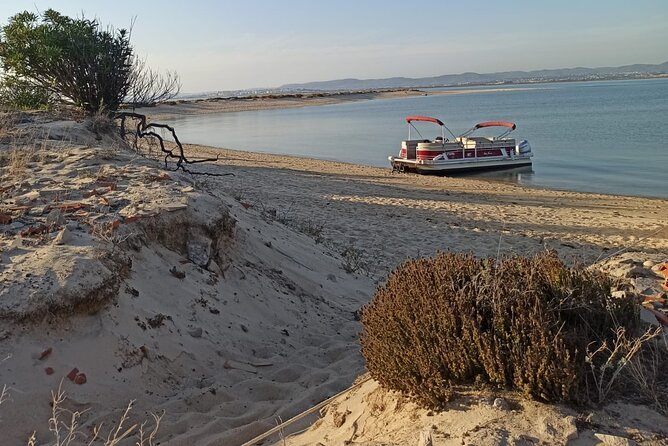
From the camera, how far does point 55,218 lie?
5070mm

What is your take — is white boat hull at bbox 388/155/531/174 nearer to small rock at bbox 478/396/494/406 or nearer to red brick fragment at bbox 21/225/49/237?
red brick fragment at bbox 21/225/49/237

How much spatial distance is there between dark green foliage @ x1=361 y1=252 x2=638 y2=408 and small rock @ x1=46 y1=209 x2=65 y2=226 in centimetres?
308

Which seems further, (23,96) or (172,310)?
(23,96)

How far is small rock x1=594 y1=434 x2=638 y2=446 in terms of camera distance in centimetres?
250

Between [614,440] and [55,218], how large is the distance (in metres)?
4.63

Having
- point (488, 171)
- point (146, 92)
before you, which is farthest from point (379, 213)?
point (488, 171)

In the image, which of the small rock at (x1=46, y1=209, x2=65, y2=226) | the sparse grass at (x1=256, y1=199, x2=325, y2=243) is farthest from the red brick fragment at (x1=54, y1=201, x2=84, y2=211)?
the sparse grass at (x1=256, y1=199, x2=325, y2=243)

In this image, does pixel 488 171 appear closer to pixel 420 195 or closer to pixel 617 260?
pixel 420 195

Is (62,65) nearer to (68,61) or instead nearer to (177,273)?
(68,61)

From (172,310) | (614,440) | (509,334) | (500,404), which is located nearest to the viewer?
(614,440)

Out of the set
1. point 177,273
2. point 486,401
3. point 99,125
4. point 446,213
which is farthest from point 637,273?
point 99,125

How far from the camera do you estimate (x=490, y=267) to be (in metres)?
3.51

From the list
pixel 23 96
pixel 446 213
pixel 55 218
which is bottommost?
pixel 446 213

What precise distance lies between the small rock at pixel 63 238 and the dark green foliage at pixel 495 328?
2715 mm
